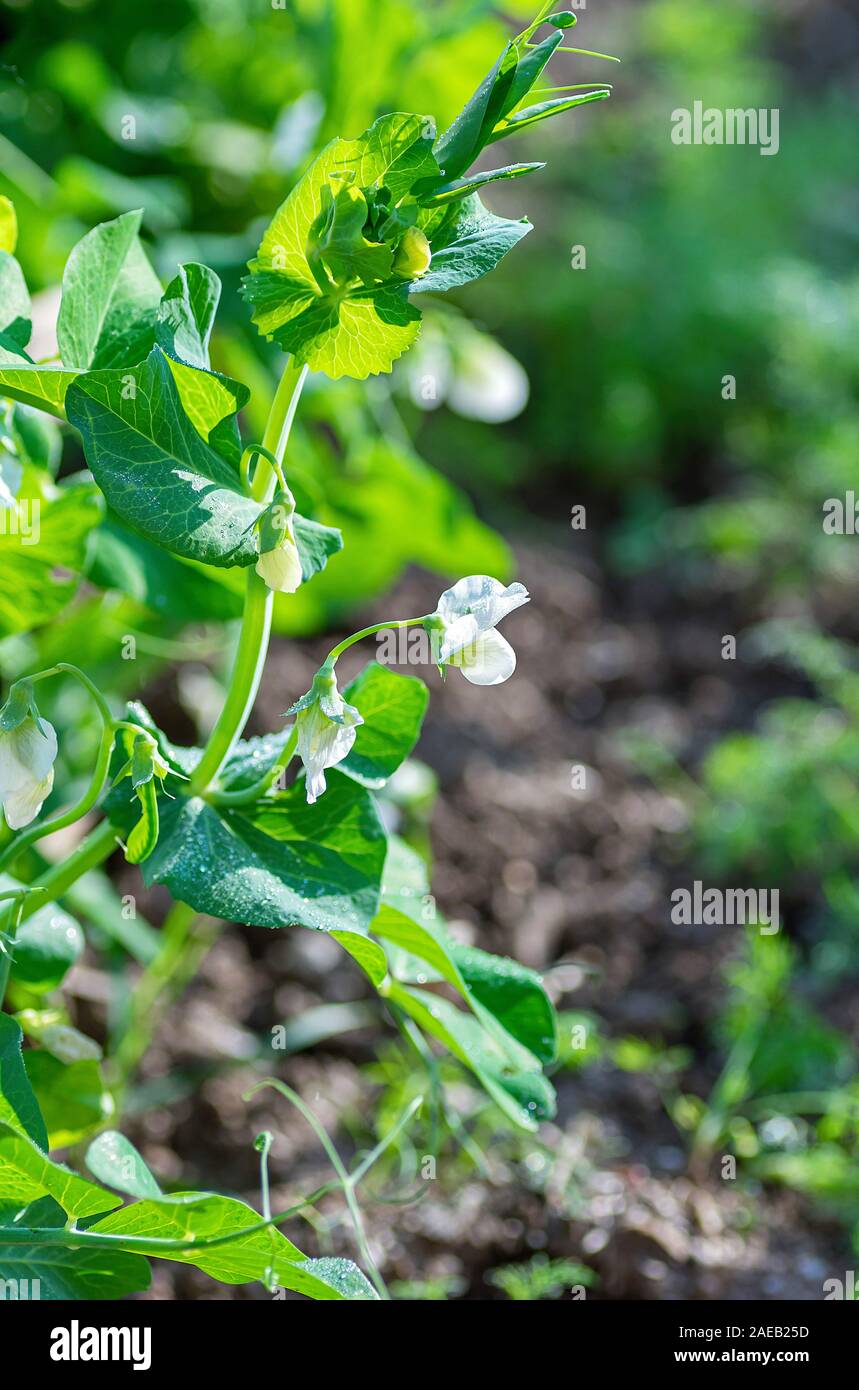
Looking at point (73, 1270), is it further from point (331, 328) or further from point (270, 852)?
point (331, 328)

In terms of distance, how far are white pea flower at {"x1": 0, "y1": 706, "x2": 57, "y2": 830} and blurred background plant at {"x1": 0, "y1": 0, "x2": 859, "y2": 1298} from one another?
0.73ft

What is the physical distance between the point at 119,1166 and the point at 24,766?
24cm

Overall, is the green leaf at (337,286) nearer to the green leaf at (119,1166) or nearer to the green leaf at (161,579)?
the green leaf at (161,579)

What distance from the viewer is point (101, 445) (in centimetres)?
70

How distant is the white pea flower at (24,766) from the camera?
0.72 metres

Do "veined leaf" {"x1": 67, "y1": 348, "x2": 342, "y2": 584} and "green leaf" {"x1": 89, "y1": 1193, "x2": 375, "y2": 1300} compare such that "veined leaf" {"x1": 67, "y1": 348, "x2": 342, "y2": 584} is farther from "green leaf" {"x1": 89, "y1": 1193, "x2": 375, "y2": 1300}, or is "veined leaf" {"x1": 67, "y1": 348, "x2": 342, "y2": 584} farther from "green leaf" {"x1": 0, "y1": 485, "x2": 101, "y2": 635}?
"green leaf" {"x1": 89, "y1": 1193, "x2": 375, "y2": 1300}

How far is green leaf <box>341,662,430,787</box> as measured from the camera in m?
0.83

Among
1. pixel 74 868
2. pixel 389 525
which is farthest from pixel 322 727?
pixel 389 525

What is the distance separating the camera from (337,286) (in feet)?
2.36

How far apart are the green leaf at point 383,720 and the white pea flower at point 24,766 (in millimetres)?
192

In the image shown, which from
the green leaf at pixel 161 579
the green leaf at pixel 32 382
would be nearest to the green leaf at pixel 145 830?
the green leaf at pixel 32 382
